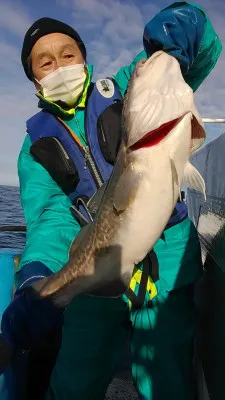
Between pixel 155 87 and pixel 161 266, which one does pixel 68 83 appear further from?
pixel 161 266

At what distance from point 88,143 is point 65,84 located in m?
0.48

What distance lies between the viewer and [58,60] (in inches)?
135

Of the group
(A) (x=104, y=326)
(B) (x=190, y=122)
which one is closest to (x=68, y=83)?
(B) (x=190, y=122)

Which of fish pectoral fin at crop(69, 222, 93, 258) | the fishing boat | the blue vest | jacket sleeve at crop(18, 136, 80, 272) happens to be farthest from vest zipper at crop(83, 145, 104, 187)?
the fishing boat

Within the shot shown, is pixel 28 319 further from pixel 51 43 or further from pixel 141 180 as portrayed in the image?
pixel 51 43

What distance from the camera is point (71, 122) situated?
3.56 metres

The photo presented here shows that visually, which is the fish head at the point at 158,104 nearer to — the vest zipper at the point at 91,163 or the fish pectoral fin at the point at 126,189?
the fish pectoral fin at the point at 126,189

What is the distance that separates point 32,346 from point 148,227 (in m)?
1.05

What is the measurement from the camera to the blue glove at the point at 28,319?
8.20 ft

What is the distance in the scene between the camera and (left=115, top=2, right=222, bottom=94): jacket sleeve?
266cm

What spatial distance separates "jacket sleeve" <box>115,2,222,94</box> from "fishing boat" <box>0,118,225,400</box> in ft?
2.01

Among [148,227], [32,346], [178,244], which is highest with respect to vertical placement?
[148,227]

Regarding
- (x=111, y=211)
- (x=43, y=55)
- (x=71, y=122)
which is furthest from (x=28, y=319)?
(x=43, y=55)

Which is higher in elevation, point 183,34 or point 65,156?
point 183,34
